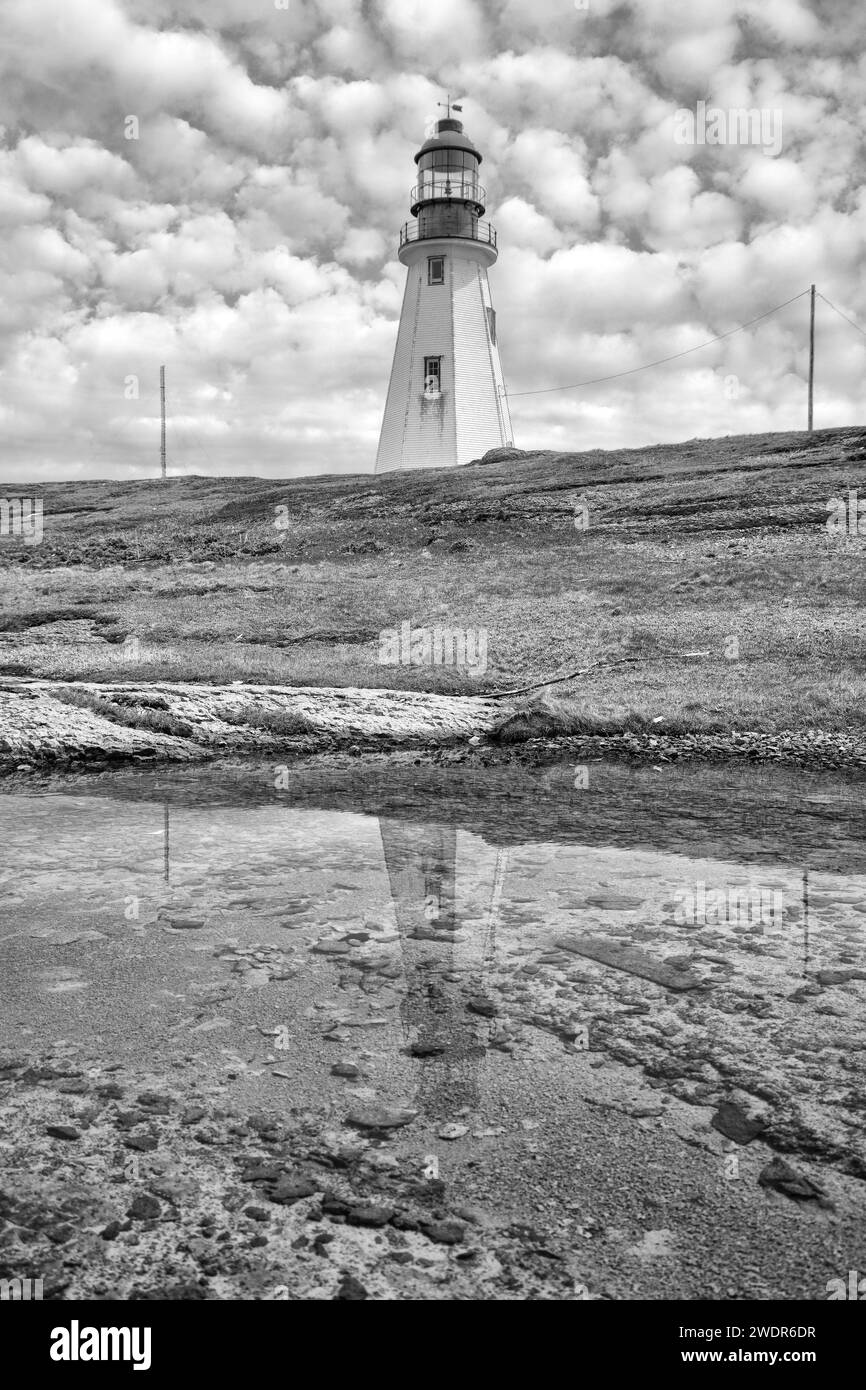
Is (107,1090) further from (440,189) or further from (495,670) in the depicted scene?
(440,189)

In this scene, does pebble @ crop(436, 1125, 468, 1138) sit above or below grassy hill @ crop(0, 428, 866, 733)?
below

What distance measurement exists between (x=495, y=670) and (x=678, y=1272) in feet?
59.1

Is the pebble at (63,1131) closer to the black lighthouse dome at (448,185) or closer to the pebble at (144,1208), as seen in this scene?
the pebble at (144,1208)

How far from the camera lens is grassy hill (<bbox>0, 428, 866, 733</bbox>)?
19.9 metres

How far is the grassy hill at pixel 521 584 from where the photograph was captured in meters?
19.9

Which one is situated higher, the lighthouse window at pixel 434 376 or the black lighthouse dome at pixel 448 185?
the black lighthouse dome at pixel 448 185

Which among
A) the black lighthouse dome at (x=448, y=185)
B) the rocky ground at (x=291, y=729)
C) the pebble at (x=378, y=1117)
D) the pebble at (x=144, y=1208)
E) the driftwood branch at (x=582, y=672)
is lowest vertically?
the pebble at (x=144, y=1208)

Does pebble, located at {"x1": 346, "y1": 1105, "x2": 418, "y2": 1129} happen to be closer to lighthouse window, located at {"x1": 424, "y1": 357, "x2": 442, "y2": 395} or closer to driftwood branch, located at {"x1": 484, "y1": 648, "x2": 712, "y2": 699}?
driftwood branch, located at {"x1": 484, "y1": 648, "x2": 712, "y2": 699}

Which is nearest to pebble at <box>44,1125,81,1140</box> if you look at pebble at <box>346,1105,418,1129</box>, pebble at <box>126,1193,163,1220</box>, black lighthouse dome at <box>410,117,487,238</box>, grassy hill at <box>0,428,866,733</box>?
pebble at <box>126,1193,163,1220</box>

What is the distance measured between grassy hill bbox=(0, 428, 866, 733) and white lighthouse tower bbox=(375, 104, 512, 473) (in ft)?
30.5

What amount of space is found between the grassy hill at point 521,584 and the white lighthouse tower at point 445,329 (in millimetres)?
9296

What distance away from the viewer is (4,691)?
55.5 ft

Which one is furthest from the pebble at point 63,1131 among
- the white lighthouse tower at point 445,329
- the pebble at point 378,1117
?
the white lighthouse tower at point 445,329

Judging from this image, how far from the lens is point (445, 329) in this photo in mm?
59531
